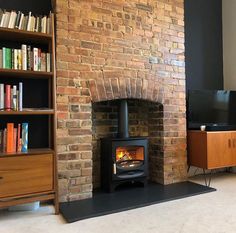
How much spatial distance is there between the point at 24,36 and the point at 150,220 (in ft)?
6.83

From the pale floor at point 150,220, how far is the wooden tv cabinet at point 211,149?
2.18ft

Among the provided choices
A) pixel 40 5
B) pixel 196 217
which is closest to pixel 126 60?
pixel 40 5

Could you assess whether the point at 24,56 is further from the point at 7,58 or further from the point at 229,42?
the point at 229,42

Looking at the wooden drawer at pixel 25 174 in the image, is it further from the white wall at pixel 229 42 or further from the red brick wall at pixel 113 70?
the white wall at pixel 229 42

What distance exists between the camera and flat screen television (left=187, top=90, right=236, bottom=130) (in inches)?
132

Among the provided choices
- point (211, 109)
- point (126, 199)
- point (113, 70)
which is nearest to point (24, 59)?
point (113, 70)

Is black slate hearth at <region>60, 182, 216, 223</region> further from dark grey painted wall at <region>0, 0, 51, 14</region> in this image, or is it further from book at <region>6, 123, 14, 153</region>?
dark grey painted wall at <region>0, 0, 51, 14</region>

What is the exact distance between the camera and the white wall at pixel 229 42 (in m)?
3.99

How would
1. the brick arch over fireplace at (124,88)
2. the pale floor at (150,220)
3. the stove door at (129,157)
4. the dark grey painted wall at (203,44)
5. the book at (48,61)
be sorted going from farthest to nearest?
the dark grey painted wall at (203,44), the stove door at (129,157), the brick arch over fireplace at (124,88), the book at (48,61), the pale floor at (150,220)

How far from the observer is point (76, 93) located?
8.59 feet

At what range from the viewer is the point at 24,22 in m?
2.26

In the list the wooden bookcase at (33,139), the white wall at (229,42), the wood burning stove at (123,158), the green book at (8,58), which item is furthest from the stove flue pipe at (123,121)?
the white wall at (229,42)

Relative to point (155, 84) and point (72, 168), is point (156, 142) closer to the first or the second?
point (155, 84)

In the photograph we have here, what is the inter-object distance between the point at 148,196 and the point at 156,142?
0.86 m
